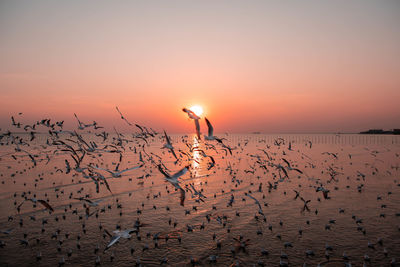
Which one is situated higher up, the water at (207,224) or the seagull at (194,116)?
the seagull at (194,116)

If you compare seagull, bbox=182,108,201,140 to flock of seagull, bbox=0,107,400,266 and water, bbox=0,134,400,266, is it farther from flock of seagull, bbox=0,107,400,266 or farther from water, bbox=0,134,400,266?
water, bbox=0,134,400,266

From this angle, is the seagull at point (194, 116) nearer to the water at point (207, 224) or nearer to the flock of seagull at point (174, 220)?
the flock of seagull at point (174, 220)

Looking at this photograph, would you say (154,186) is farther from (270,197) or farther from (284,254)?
(284,254)

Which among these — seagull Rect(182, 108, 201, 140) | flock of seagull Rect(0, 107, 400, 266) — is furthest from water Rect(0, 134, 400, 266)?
seagull Rect(182, 108, 201, 140)

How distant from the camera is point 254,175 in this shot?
136 feet

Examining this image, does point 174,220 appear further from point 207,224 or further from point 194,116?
point 194,116

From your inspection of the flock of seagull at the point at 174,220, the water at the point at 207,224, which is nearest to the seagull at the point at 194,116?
the flock of seagull at the point at 174,220

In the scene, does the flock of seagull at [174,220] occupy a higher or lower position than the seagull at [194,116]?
lower

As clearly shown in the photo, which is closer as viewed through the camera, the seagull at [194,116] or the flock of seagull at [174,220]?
the seagull at [194,116]

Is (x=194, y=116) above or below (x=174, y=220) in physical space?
above

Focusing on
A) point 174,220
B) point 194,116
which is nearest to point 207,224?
point 174,220

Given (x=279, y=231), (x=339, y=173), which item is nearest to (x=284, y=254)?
(x=279, y=231)

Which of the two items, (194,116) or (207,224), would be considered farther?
(207,224)

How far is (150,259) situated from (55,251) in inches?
241
